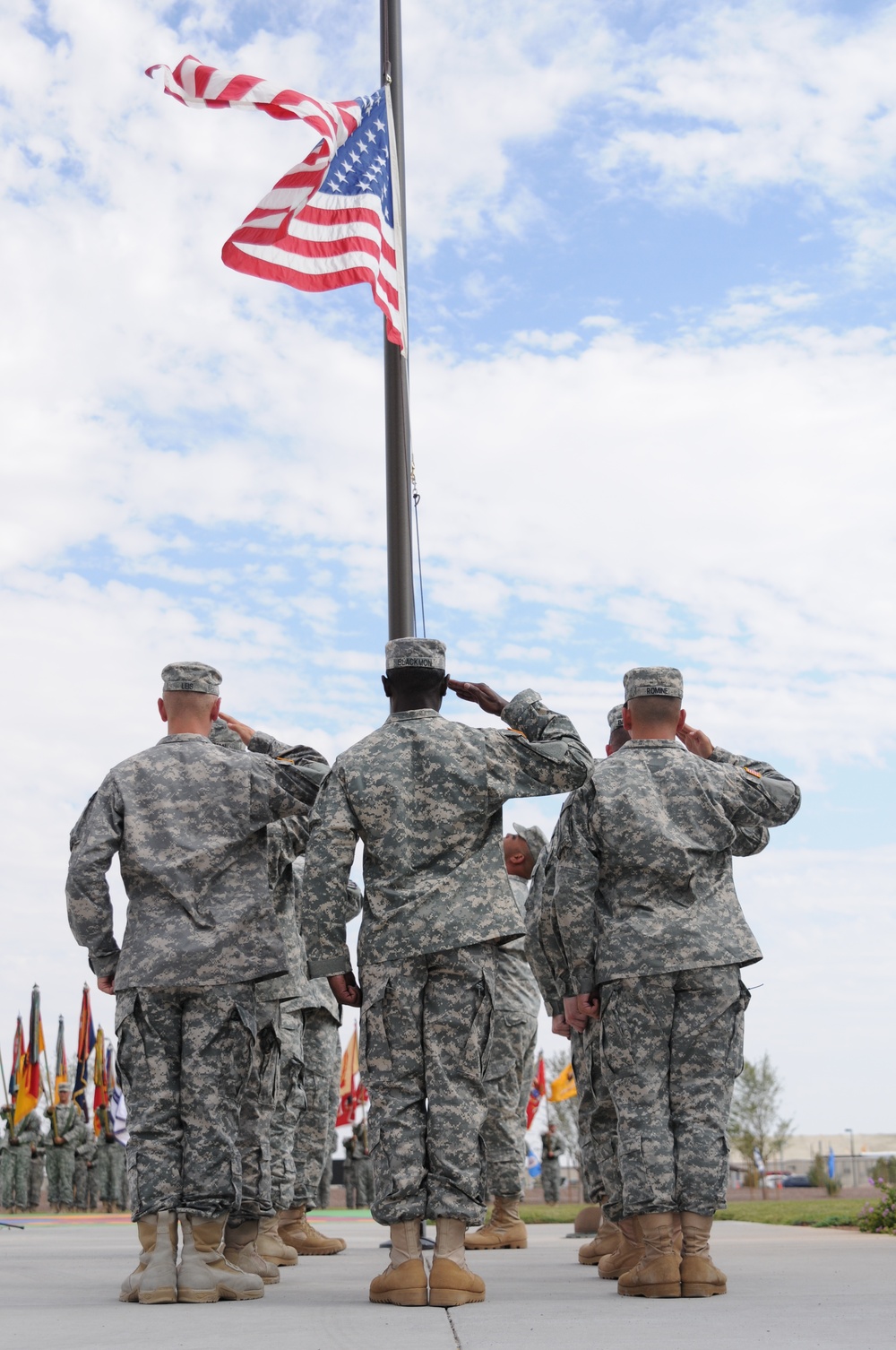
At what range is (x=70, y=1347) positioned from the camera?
3.61 metres

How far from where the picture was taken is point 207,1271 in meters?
4.94

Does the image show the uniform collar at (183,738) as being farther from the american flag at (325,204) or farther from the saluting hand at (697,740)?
the american flag at (325,204)

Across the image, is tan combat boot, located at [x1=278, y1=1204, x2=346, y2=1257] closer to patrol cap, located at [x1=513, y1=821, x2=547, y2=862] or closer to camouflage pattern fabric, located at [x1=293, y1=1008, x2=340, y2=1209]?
camouflage pattern fabric, located at [x1=293, y1=1008, x2=340, y2=1209]

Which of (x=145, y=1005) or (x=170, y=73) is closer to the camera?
(x=145, y=1005)

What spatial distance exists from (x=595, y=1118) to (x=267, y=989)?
4.85 ft

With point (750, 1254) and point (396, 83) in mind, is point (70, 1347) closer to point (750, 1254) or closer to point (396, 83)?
point (750, 1254)

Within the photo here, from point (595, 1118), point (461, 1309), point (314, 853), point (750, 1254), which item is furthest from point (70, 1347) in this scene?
point (750, 1254)

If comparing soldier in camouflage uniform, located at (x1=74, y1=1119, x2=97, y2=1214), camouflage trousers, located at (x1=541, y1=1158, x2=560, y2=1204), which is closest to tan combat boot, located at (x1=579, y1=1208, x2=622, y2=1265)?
soldier in camouflage uniform, located at (x1=74, y1=1119, x2=97, y2=1214)

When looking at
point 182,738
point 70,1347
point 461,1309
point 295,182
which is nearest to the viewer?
point 70,1347

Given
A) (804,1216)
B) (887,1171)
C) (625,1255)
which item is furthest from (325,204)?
(887,1171)

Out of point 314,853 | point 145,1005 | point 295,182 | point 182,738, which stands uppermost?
point 295,182

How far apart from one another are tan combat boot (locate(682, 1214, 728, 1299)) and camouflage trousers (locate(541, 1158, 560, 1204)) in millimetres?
26242

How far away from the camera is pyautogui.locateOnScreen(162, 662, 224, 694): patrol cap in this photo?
5.59m

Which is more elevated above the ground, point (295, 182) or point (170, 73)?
point (170, 73)
